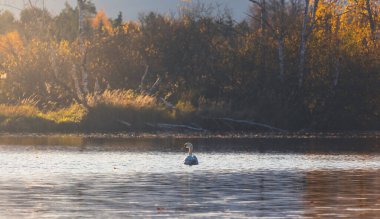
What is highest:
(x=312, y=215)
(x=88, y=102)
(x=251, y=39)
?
(x=251, y=39)

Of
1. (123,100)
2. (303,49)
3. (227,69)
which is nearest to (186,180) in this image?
(123,100)

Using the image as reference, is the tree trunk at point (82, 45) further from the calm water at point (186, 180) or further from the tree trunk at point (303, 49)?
the tree trunk at point (303, 49)

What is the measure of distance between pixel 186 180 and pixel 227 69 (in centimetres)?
3630

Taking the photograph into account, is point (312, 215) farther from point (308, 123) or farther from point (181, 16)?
point (181, 16)

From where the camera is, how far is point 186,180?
32.1 m

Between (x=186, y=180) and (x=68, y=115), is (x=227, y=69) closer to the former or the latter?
(x=68, y=115)

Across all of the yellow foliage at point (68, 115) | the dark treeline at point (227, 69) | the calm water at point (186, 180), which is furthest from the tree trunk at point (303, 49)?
the calm water at point (186, 180)

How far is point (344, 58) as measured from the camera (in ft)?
219

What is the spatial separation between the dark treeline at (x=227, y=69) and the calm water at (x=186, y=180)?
1213 centimetres

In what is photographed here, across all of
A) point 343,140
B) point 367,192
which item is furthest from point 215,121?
point 367,192

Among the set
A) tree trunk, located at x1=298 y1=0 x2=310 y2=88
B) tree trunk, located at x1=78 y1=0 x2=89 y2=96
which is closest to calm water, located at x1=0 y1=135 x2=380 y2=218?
tree trunk, located at x1=78 y1=0 x2=89 y2=96

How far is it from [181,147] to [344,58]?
68.0 feet

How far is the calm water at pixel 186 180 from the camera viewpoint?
24.0 m

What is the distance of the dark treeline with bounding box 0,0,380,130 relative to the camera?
6519cm
